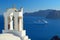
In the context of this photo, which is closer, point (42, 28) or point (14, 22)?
point (14, 22)

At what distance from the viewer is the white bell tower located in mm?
9321

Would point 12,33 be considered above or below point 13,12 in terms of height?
below

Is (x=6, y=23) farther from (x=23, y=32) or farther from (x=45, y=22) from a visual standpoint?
(x=45, y=22)

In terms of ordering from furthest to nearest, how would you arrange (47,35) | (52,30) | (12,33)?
1. (52,30)
2. (47,35)
3. (12,33)

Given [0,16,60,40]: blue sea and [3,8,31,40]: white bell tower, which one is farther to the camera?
[0,16,60,40]: blue sea

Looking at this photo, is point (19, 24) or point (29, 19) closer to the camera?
point (19, 24)

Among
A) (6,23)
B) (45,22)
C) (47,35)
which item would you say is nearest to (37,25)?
(45,22)

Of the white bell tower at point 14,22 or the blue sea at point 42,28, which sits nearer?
the white bell tower at point 14,22

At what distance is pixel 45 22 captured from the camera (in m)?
28.6

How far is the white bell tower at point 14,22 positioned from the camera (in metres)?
9.32

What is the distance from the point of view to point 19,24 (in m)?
9.65

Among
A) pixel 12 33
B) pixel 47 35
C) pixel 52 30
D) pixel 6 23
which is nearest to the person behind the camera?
pixel 12 33

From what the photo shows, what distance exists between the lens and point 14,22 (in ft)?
31.5

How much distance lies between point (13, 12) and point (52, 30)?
18376 millimetres
